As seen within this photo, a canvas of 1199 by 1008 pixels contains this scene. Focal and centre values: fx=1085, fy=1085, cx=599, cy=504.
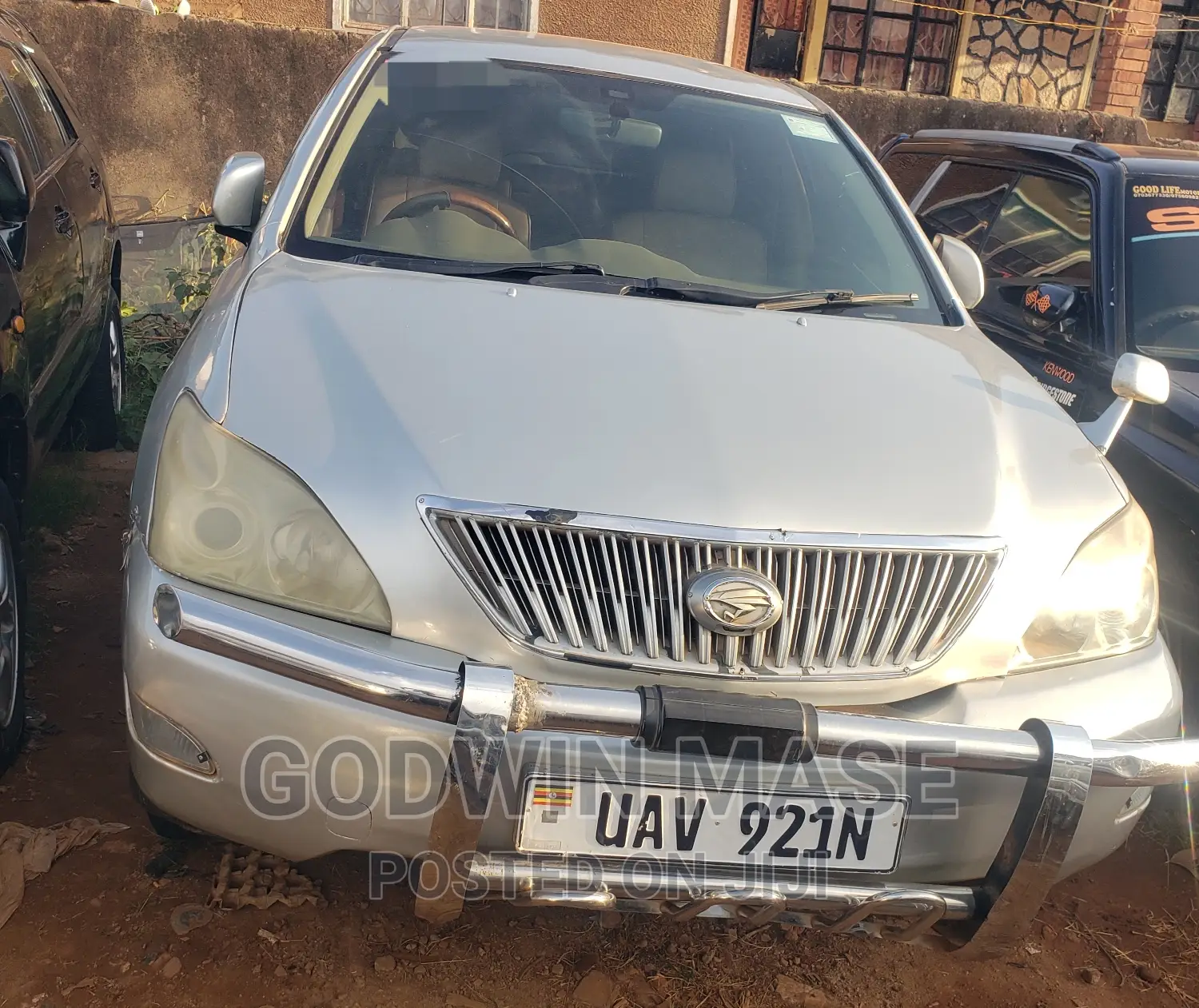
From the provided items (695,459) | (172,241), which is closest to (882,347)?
(695,459)

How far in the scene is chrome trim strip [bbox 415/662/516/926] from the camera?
5.07 ft

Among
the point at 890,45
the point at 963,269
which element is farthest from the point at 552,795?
the point at 890,45

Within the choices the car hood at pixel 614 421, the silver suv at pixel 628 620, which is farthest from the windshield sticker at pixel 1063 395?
the silver suv at pixel 628 620

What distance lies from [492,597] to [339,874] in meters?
0.90

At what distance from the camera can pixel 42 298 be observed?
317 centimetres

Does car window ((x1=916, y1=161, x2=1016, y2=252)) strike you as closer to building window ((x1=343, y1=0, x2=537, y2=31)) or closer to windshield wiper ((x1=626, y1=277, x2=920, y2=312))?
windshield wiper ((x1=626, y1=277, x2=920, y2=312))

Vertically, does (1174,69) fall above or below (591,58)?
below

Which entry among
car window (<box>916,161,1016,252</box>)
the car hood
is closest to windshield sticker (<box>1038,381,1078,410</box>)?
car window (<box>916,161,1016,252</box>)

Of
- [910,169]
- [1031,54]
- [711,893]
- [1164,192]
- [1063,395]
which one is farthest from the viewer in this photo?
[1031,54]

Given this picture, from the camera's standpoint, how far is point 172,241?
605 cm

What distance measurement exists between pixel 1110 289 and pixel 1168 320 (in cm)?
20

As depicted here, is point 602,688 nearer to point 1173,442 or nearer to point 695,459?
point 695,459

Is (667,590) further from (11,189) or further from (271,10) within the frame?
Answer: (271,10)

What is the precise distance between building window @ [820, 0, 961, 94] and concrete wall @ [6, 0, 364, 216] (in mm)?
5818
